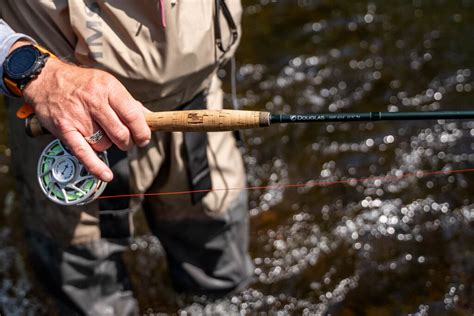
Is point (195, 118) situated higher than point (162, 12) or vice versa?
point (162, 12)

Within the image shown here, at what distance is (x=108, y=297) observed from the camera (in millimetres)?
2930

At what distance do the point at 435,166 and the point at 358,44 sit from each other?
104cm

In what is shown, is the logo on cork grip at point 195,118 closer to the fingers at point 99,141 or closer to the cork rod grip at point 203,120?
the cork rod grip at point 203,120

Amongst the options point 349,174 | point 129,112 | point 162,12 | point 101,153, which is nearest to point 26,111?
point 101,153

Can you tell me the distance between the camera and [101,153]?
87.1 inches

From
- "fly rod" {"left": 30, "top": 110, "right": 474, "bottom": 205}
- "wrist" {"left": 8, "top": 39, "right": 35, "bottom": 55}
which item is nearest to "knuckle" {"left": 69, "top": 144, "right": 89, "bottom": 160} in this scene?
"fly rod" {"left": 30, "top": 110, "right": 474, "bottom": 205}

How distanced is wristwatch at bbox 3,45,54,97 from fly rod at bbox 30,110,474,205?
5.0 inches

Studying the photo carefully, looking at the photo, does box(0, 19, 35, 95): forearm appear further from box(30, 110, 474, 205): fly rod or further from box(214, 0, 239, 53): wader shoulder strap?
box(214, 0, 239, 53): wader shoulder strap

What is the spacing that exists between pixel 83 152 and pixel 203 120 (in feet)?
1.17

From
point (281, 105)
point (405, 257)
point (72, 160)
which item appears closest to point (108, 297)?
point (72, 160)

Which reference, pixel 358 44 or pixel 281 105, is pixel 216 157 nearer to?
pixel 281 105

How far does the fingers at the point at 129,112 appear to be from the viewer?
6.74 feet

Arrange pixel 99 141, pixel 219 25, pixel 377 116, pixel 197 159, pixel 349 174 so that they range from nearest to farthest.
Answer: pixel 377 116 < pixel 99 141 < pixel 219 25 < pixel 197 159 < pixel 349 174

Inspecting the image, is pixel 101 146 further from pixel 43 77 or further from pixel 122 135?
pixel 43 77
